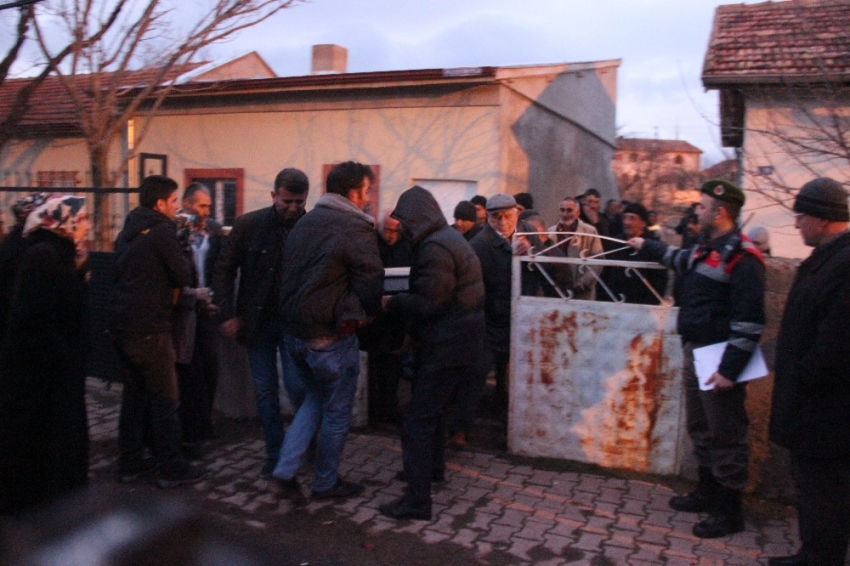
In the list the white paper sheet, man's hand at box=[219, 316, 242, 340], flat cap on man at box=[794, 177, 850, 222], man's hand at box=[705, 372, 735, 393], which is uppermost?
flat cap on man at box=[794, 177, 850, 222]

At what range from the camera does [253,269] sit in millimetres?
5035

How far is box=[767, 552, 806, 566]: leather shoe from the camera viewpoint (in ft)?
12.9

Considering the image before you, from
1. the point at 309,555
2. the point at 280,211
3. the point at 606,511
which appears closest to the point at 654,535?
the point at 606,511

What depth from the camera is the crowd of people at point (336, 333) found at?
3680 mm

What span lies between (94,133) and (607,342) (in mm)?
7843

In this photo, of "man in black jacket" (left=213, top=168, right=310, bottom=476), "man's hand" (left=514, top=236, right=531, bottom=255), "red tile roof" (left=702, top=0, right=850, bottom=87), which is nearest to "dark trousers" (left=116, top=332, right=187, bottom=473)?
"man in black jacket" (left=213, top=168, right=310, bottom=476)

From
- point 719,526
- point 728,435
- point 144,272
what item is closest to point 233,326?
point 144,272

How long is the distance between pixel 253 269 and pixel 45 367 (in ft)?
4.72

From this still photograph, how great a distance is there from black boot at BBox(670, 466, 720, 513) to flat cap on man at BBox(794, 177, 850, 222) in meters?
1.77

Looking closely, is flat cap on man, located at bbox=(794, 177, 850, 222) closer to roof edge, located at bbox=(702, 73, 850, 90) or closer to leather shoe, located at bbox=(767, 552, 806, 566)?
leather shoe, located at bbox=(767, 552, 806, 566)

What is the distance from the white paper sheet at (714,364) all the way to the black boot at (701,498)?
70 centimetres

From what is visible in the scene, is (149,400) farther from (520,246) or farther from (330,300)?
(520,246)

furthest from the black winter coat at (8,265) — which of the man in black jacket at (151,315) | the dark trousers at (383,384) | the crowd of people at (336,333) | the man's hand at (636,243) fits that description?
the man's hand at (636,243)

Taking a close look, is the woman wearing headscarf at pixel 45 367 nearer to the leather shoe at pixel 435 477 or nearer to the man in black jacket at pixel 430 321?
the man in black jacket at pixel 430 321
